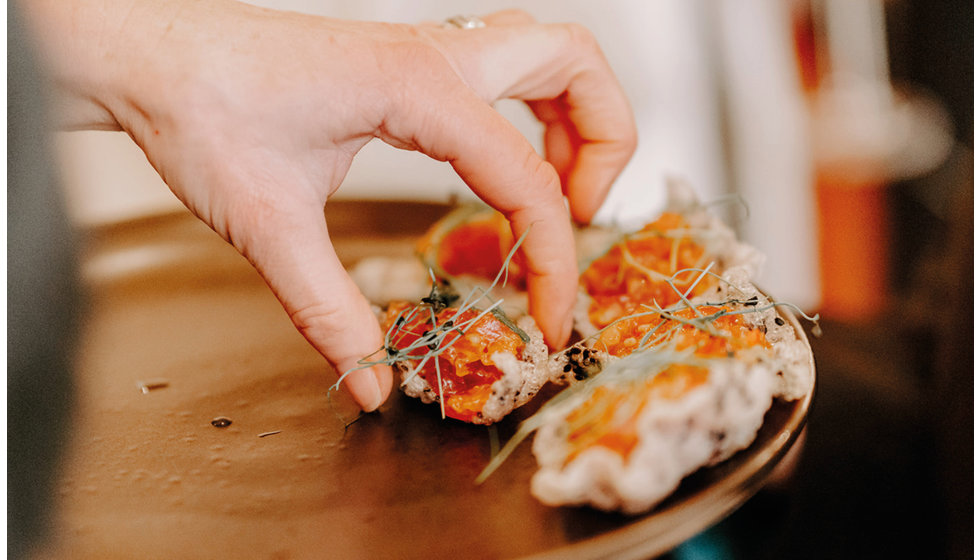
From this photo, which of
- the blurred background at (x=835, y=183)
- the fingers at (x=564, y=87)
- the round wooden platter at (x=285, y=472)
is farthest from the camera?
→ the blurred background at (x=835, y=183)

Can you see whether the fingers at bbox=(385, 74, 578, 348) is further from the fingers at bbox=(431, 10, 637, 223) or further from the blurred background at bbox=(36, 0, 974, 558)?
the blurred background at bbox=(36, 0, 974, 558)

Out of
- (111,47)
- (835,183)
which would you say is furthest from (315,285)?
(835,183)

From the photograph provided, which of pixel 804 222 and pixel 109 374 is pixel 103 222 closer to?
pixel 109 374

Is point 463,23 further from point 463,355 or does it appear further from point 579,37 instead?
point 463,355

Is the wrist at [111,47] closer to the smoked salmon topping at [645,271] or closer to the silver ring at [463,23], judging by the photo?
the silver ring at [463,23]

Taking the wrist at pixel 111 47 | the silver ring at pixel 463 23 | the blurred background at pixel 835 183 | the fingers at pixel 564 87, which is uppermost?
the wrist at pixel 111 47

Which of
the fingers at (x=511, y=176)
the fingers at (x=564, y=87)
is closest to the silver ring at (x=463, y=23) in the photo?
the fingers at (x=564, y=87)
